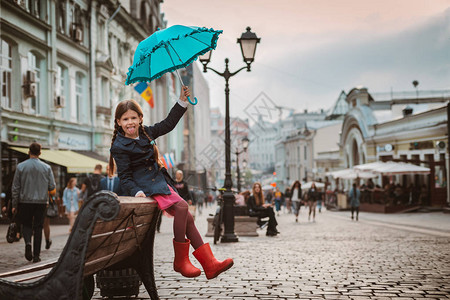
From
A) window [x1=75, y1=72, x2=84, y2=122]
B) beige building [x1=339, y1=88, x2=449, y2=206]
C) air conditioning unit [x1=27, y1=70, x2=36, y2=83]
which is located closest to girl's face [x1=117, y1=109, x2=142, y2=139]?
air conditioning unit [x1=27, y1=70, x2=36, y2=83]

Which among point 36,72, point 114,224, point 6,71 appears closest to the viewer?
point 114,224

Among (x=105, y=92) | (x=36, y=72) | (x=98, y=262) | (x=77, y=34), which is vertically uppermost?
(x=77, y=34)

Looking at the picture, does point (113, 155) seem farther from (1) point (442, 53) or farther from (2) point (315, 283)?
(1) point (442, 53)

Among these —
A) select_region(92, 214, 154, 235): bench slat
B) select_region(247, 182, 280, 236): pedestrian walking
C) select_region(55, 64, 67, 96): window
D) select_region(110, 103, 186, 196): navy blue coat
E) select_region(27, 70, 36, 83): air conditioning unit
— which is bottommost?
select_region(247, 182, 280, 236): pedestrian walking

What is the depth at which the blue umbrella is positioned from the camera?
504cm

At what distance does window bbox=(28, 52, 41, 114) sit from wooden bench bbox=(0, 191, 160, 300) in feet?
62.6

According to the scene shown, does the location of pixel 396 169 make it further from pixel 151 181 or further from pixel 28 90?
pixel 151 181

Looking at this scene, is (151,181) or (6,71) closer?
(151,181)

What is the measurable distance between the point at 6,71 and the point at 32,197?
42.6 ft

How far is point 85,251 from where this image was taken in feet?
10.2

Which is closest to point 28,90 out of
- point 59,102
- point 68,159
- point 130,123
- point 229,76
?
point 59,102

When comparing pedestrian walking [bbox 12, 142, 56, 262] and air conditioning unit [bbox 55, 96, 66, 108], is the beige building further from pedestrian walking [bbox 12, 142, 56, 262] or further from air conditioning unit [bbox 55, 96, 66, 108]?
pedestrian walking [bbox 12, 142, 56, 262]

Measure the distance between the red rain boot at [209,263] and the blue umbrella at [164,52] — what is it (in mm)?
1285

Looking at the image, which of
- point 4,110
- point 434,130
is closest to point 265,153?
point 434,130
